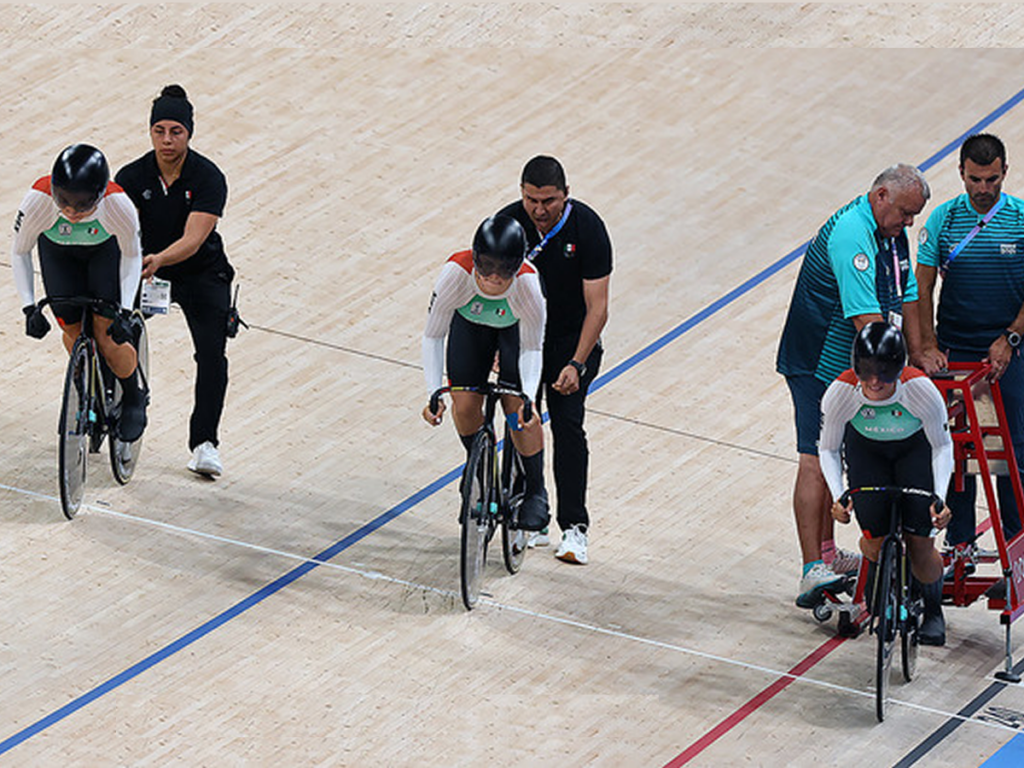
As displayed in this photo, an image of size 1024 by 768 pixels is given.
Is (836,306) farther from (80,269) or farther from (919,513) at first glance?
(80,269)

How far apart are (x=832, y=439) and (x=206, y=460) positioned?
2.79 metres

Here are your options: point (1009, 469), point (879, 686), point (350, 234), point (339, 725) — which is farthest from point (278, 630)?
point (350, 234)

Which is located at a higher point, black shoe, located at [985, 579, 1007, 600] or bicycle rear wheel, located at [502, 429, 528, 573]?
bicycle rear wheel, located at [502, 429, 528, 573]

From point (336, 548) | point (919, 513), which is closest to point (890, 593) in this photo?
point (919, 513)

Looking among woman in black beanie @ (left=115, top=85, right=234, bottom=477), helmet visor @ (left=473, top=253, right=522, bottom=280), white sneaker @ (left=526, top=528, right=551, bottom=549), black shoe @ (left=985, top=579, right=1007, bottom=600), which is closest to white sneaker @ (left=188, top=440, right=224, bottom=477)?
woman in black beanie @ (left=115, top=85, right=234, bottom=477)

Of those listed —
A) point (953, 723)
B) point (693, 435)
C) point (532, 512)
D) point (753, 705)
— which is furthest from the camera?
point (693, 435)

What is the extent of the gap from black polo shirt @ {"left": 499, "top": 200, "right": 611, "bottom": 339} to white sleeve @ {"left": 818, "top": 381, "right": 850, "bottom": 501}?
1.13m

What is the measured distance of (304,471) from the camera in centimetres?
865

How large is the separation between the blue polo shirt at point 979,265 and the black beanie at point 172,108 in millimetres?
2828

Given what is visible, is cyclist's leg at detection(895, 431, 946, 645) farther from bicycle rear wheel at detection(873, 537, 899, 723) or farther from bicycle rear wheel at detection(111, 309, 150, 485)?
bicycle rear wheel at detection(111, 309, 150, 485)

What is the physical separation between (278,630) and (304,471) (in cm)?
132

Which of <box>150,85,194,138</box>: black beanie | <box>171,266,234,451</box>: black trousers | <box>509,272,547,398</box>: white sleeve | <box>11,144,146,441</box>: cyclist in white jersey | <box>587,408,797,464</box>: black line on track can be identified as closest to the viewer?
<box>509,272,547,398</box>: white sleeve

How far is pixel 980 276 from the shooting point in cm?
761

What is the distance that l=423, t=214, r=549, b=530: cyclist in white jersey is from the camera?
7109 millimetres
